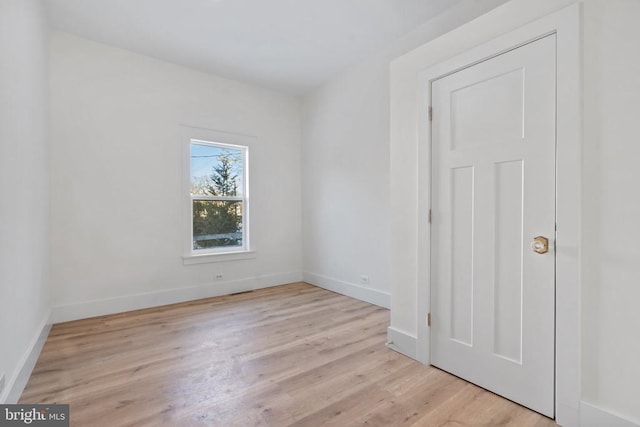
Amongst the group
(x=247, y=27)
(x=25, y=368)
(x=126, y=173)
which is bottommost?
(x=25, y=368)

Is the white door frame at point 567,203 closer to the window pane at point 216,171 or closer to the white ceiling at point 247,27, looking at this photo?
the white ceiling at point 247,27

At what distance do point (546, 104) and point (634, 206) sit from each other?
68 cm

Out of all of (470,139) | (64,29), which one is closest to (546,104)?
(470,139)

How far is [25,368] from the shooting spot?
2.03 metres

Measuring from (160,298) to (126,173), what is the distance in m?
1.57

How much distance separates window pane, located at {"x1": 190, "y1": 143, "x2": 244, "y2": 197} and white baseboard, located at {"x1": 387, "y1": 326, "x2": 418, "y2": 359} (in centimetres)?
298

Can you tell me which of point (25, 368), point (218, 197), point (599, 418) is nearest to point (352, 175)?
point (218, 197)

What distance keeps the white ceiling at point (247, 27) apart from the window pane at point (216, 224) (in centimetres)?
185

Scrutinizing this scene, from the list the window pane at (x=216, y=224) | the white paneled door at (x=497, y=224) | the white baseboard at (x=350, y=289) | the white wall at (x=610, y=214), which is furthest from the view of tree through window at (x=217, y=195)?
the white wall at (x=610, y=214)

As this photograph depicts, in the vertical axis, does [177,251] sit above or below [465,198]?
below

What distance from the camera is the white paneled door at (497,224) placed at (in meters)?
1.71

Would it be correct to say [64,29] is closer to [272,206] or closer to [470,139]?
[272,206]

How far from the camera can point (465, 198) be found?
2.10m

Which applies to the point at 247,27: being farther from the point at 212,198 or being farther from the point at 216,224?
the point at 216,224
